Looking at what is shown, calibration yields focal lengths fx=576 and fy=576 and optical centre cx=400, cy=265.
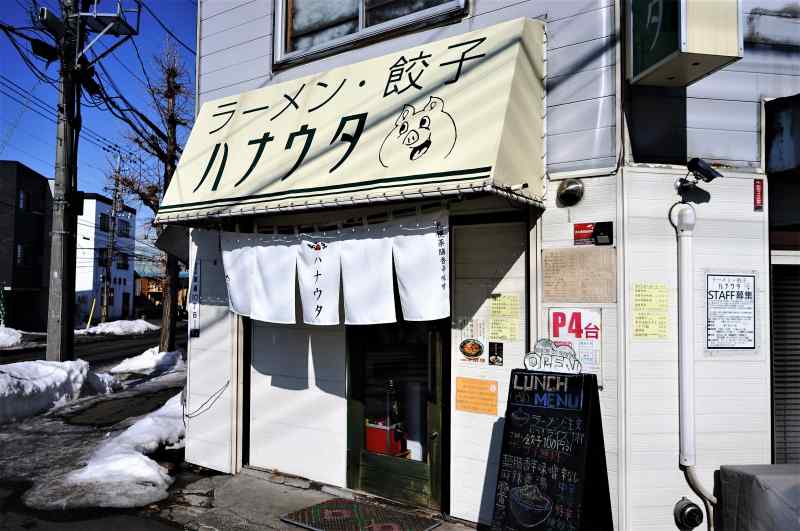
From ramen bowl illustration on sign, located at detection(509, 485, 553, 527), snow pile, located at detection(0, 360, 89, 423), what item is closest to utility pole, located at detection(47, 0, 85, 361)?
snow pile, located at detection(0, 360, 89, 423)

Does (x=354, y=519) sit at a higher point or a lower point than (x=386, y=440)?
lower

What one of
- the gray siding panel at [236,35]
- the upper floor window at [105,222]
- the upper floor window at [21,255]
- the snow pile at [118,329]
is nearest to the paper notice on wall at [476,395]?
the gray siding panel at [236,35]

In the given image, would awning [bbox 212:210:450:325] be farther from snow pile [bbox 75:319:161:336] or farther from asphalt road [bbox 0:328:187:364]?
snow pile [bbox 75:319:161:336]

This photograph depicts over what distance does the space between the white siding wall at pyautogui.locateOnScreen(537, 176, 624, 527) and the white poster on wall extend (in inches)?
32.7

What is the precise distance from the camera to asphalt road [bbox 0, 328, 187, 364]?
21.2m

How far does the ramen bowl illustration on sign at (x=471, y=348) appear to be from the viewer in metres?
5.48

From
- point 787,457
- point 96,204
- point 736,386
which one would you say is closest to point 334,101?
point 736,386

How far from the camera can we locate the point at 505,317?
17.6 ft

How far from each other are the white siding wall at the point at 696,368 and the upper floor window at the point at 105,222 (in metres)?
54.5

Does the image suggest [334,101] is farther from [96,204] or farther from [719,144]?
[96,204]

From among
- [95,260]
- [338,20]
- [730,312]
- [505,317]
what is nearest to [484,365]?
[505,317]

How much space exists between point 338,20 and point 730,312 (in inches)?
206

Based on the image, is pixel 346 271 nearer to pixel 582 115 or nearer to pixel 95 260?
pixel 582 115

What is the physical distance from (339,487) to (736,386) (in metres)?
4.07
